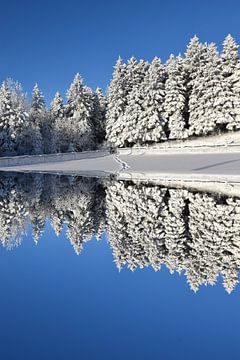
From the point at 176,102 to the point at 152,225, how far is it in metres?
40.3

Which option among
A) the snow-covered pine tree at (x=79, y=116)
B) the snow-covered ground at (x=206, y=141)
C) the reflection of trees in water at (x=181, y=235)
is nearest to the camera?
the reflection of trees in water at (x=181, y=235)

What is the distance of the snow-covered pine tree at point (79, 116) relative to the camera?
53.5 metres

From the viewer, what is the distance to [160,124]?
45.9 meters

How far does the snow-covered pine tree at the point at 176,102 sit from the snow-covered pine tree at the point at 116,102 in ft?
22.6

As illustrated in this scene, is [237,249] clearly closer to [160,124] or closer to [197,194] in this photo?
[197,194]

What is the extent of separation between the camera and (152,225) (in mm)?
7059

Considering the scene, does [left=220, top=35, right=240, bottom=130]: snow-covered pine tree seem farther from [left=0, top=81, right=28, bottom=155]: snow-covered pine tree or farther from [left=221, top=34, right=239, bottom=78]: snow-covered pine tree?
[left=0, top=81, right=28, bottom=155]: snow-covered pine tree

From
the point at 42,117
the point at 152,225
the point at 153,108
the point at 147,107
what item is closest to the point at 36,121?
the point at 42,117

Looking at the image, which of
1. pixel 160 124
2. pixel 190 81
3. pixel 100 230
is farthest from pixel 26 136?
pixel 100 230

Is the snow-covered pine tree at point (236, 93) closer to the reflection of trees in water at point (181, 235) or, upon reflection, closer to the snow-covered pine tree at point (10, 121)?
the snow-covered pine tree at point (10, 121)

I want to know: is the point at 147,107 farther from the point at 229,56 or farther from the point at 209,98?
the point at 229,56

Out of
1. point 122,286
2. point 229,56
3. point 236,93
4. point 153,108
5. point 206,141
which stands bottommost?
point 122,286

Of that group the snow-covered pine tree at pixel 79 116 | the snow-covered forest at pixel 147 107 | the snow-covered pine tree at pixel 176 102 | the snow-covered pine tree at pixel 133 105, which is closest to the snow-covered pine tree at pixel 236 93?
the snow-covered forest at pixel 147 107

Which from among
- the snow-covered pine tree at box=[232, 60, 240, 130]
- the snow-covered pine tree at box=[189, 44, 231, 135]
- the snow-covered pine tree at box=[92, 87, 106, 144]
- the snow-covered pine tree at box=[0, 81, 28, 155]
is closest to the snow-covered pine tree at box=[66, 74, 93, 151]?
the snow-covered pine tree at box=[92, 87, 106, 144]
